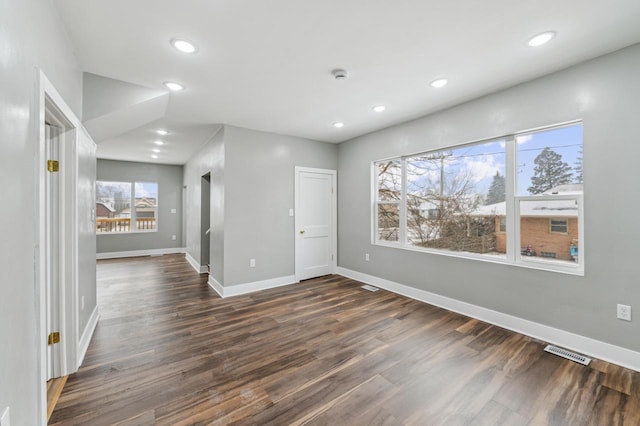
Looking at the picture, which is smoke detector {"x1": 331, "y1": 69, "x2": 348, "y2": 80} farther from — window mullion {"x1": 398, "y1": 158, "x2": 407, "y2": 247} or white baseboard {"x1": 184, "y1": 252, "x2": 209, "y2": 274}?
white baseboard {"x1": 184, "y1": 252, "x2": 209, "y2": 274}

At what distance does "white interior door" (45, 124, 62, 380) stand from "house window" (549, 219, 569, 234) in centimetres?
447

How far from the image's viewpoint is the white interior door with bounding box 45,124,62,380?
2092 mm

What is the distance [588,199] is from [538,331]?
1382 mm

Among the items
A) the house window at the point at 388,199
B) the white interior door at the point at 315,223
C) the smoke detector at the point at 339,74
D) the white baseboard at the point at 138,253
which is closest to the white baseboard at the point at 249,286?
the white interior door at the point at 315,223

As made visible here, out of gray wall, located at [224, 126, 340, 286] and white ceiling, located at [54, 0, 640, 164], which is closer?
white ceiling, located at [54, 0, 640, 164]

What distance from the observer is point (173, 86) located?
288 cm

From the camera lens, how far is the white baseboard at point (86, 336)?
2355mm

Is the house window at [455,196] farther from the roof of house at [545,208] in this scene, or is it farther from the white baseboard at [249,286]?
the white baseboard at [249,286]

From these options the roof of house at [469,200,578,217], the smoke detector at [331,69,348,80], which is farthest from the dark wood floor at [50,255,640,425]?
the smoke detector at [331,69,348,80]

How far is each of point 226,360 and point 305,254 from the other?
2.72 metres

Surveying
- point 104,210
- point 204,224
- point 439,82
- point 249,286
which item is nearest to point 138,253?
point 104,210

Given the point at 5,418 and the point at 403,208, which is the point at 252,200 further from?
the point at 5,418

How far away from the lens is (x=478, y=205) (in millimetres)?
3348

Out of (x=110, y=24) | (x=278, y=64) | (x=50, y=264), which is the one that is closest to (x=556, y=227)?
(x=278, y=64)
